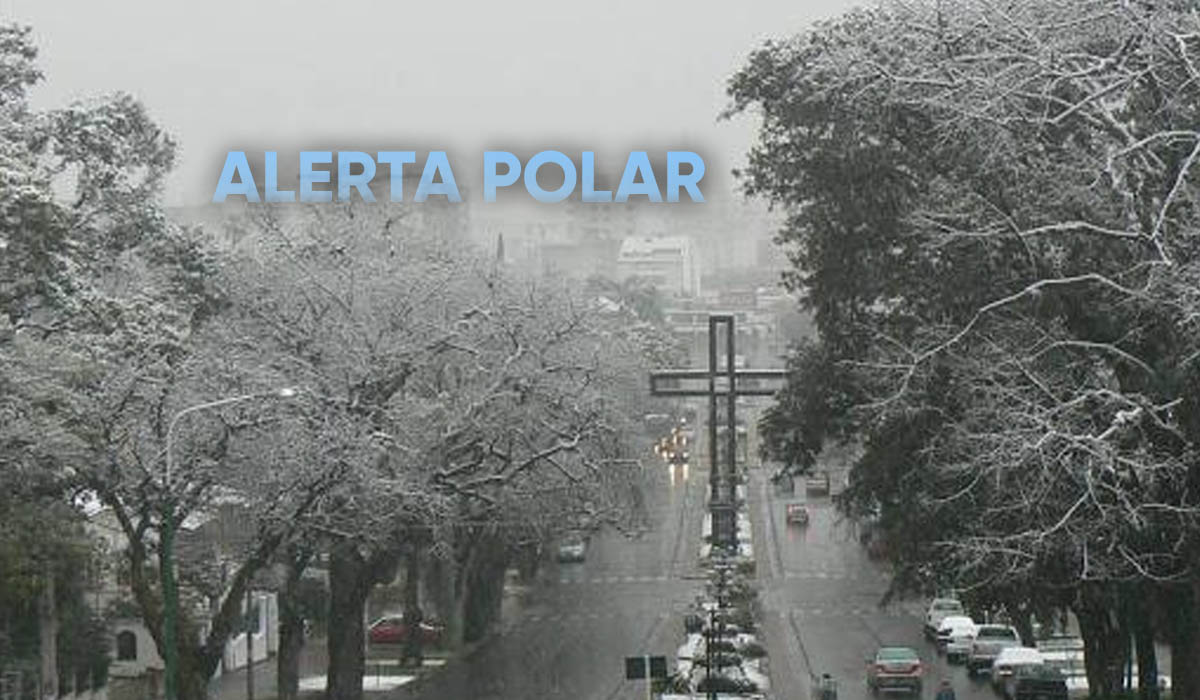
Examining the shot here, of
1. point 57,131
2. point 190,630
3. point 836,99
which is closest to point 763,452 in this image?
point 836,99

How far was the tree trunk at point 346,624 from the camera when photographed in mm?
38062

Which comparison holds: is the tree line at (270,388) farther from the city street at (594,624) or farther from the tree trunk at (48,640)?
the city street at (594,624)

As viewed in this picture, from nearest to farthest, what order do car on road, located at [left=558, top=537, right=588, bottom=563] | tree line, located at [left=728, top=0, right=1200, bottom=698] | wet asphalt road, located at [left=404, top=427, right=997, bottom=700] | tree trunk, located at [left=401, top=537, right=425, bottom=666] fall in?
tree line, located at [left=728, top=0, right=1200, bottom=698]
wet asphalt road, located at [left=404, top=427, right=997, bottom=700]
tree trunk, located at [left=401, top=537, right=425, bottom=666]
car on road, located at [left=558, top=537, right=588, bottom=563]

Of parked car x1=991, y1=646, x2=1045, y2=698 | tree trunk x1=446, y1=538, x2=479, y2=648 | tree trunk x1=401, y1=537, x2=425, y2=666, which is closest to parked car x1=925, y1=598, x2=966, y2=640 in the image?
parked car x1=991, y1=646, x2=1045, y2=698

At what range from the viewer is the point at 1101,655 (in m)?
36.5

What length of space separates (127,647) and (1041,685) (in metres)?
22.8

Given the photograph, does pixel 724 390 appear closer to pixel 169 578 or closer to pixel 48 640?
pixel 48 640

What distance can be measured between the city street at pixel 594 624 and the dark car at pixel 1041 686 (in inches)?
351

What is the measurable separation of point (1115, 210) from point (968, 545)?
215 inches

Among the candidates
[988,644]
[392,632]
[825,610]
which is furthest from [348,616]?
[825,610]

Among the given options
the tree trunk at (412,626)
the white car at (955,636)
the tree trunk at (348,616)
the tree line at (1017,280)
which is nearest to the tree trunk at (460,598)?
the tree trunk at (412,626)

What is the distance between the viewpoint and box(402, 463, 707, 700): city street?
45625 millimetres

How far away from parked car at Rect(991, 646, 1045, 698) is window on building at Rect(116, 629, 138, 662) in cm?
2123

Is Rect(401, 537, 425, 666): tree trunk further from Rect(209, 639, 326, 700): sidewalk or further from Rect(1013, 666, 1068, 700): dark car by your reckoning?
Rect(1013, 666, 1068, 700): dark car
